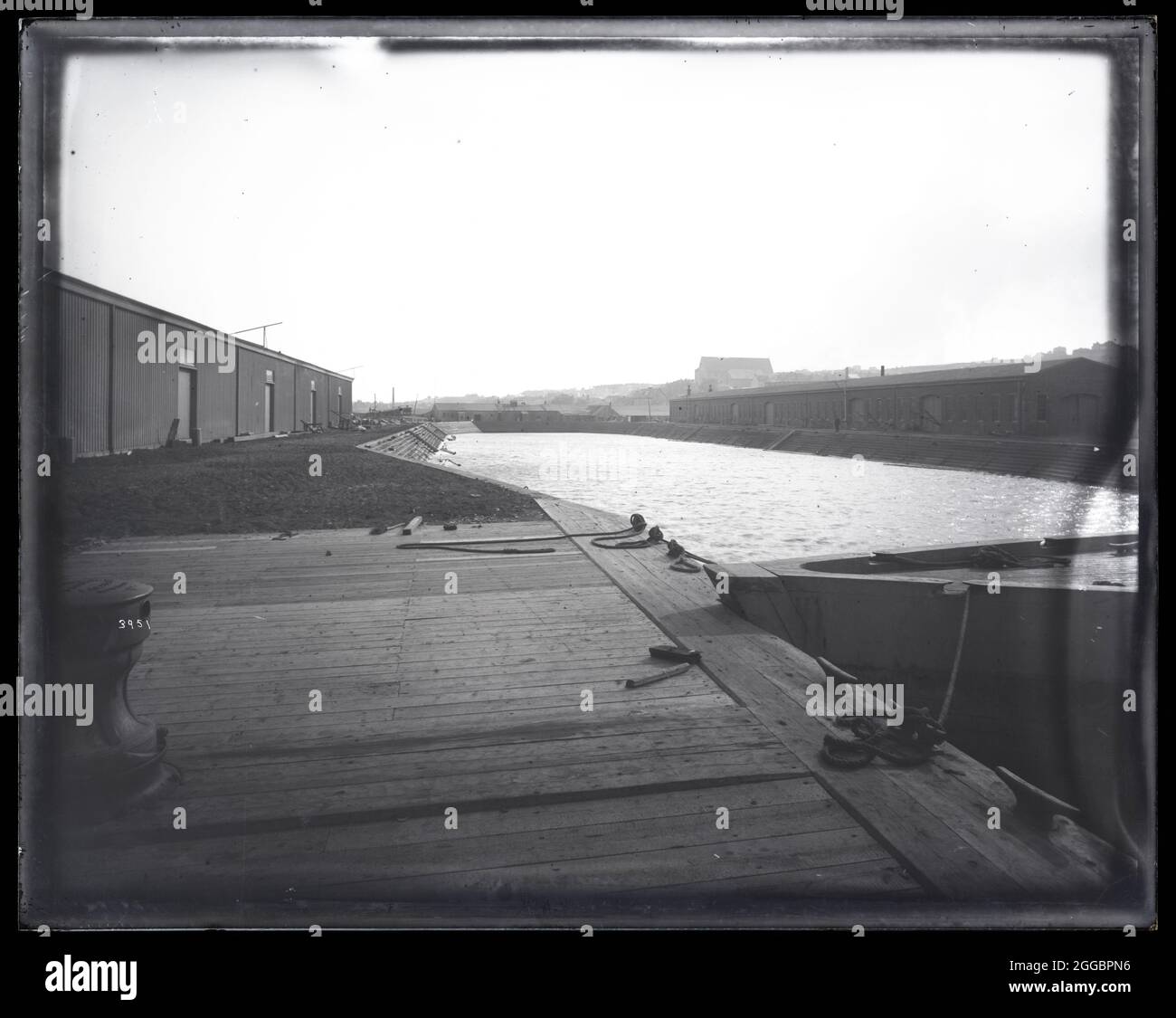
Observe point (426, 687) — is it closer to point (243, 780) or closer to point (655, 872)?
point (243, 780)

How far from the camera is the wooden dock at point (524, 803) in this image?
1953 mm

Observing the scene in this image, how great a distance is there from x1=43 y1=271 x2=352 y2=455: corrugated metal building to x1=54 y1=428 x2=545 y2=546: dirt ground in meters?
0.77

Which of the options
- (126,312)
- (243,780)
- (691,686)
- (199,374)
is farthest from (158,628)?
(199,374)

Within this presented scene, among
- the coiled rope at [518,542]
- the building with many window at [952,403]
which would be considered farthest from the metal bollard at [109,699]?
the building with many window at [952,403]

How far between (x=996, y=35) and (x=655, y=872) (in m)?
2.43

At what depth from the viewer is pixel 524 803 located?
2617 mm

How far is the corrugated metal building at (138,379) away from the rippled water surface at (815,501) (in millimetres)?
3005

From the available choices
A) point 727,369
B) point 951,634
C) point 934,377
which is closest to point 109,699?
point 951,634

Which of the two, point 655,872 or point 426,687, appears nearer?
point 655,872

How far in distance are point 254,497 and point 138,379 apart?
6.59 m

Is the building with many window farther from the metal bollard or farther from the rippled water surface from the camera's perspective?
the metal bollard

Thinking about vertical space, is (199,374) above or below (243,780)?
above

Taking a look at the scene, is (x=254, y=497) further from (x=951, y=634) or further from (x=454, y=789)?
(x=454, y=789)
